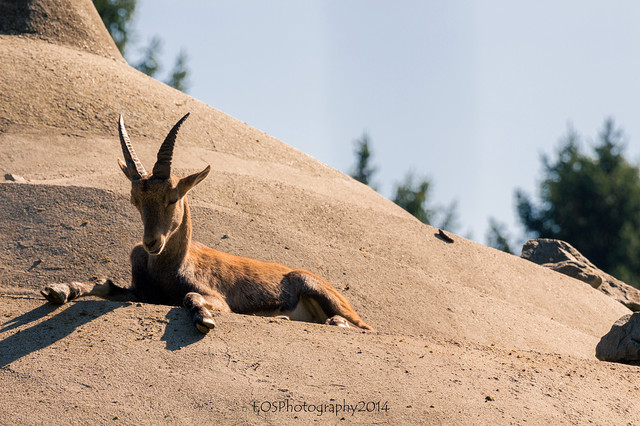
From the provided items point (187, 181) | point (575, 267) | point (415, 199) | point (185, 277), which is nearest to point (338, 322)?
point (185, 277)

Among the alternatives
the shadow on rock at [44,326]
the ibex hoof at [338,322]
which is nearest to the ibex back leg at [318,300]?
the ibex hoof at [338,322]

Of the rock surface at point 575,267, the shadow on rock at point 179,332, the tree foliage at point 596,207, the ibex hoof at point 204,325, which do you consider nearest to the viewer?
the shadow on rock at point 179,332

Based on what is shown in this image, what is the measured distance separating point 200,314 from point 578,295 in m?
10.2

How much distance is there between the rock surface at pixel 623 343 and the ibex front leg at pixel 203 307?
5.30 m

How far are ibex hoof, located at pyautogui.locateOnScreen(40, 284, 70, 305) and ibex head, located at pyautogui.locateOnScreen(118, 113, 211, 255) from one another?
920 millimetres

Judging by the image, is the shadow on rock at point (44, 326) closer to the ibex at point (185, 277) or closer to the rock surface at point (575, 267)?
the ibex at point (185, 277)

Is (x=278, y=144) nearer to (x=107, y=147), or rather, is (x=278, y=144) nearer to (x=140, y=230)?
(x=107, y=147)

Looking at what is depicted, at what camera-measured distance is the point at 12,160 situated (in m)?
13.3

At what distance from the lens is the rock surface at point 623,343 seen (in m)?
9.97

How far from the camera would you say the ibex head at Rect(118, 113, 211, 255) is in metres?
7.48

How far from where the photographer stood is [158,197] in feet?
25.1

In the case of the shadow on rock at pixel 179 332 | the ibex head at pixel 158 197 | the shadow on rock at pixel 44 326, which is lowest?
the shadow on rock at pixel 44 326

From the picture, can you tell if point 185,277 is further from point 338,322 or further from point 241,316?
point 338,322

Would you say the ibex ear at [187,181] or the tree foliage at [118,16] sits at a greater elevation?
the tree foliage at [118,16]
